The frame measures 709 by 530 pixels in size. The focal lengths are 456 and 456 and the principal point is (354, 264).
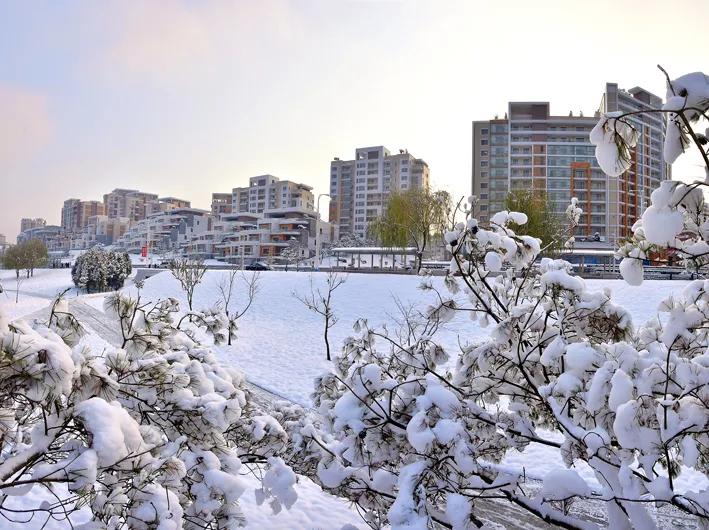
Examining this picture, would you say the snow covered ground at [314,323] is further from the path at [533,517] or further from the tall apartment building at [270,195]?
the tall apartment building at [270,195]

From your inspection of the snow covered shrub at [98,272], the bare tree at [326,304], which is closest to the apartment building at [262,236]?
the snow covered shrub at [98,272]

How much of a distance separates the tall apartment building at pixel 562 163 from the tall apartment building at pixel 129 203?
118 metres

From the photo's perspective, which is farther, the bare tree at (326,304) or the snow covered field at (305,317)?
the bare tree at (326,304)

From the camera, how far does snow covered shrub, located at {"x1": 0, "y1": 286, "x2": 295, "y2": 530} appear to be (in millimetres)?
1898

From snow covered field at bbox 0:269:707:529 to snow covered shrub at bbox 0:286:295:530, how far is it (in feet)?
8.92

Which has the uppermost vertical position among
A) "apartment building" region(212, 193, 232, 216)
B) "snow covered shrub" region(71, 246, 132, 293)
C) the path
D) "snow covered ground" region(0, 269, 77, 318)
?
"apartment building" region(212, 193, 232, 216)

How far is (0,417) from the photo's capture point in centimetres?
206

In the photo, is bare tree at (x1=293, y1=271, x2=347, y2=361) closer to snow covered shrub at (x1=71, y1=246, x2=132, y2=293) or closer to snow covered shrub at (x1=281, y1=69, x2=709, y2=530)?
snow covered shrub at (x1=281, y1=69, x2=709, y2=530)

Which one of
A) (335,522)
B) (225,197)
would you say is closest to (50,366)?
(335,522)

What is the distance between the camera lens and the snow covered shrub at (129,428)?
190 centimetres

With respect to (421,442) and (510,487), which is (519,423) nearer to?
(510,487)

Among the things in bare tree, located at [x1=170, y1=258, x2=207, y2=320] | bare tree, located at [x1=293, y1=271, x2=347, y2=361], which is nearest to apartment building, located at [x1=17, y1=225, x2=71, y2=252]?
bare tree, located at [x1=170, y1=258, x2=207, y2=320]

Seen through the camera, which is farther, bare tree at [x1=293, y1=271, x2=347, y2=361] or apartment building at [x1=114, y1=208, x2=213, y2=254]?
apartment building at [x1=114, y1=208, x2=213, y2=254]

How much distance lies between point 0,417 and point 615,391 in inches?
115
